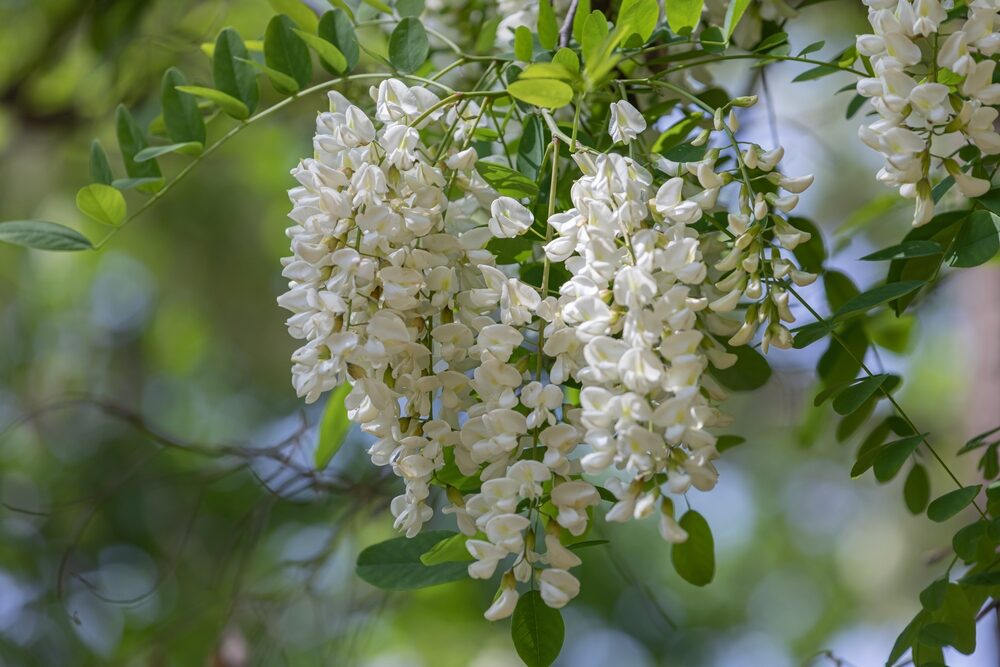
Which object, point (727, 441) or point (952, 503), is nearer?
point (952, 503)

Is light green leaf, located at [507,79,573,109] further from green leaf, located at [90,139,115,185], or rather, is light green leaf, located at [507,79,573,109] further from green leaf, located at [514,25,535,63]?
green leaf, located at [90,139,115,185]

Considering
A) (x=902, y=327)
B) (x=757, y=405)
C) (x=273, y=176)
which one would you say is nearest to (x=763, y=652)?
(x=757, y=405)

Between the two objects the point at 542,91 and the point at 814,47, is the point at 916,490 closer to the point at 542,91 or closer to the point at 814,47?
the point at 814,47

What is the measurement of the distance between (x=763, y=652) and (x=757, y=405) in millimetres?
1527

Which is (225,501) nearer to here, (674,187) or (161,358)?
(161,358)

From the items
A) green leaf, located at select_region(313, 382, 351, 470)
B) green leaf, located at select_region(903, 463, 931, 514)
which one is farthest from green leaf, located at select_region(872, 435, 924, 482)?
green leaf, located at select_region(313, 382, 351, 470)

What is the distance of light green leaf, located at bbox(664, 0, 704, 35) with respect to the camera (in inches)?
22.2

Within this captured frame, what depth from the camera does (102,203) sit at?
0.68 m

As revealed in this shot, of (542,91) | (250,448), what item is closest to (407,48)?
(542,91)

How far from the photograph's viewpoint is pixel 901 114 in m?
0.48

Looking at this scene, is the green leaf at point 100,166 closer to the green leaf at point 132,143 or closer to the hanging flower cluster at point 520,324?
the green leaf at point 132,143

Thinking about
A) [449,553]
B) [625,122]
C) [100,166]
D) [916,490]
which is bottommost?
[916,490]

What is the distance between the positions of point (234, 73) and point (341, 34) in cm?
8

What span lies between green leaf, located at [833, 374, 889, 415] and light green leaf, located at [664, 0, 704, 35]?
232 millimetres
